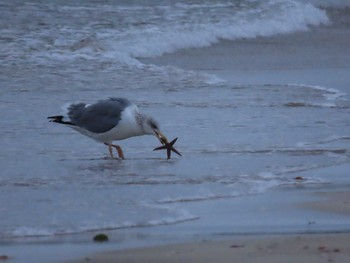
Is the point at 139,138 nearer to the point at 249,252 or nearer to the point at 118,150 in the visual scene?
the point at 118,150

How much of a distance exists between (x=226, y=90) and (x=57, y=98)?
6.07 ft

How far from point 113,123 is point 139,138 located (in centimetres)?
88

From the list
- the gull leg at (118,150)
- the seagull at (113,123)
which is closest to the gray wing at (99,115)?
the seagull at (113,123)

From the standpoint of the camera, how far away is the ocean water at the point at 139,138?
235 inches

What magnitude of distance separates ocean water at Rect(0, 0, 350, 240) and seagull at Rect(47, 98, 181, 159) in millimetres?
137

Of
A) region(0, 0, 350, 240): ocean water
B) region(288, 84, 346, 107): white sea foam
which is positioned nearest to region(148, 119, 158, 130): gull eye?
region(0, 0, 350, 240): ocean water

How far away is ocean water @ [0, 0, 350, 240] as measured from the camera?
596 cm

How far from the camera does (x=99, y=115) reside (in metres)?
7.84

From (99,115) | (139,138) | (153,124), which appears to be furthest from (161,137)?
(139,138)

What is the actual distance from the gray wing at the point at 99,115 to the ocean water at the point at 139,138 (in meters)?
0.20

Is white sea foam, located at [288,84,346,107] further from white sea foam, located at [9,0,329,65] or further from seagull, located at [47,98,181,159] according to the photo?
seagull, located at [47,98,181,159]

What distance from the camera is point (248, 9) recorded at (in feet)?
70.3

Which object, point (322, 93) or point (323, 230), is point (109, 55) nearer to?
point (322, 93)

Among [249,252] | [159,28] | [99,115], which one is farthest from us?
[159,28]
